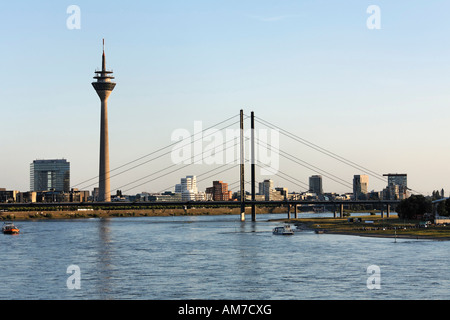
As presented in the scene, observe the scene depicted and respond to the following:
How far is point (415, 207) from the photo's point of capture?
18100cm

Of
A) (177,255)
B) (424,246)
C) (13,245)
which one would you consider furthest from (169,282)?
(13,245)

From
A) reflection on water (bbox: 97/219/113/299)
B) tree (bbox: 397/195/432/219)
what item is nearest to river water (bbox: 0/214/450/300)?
reflection on water (bbox: 97/219/113/299)

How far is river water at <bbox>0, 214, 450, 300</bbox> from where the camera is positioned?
2199 inches

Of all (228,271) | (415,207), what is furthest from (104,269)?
(415,207)

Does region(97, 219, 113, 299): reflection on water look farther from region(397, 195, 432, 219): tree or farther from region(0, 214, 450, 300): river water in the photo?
region(397, 195, 432, 219): tree

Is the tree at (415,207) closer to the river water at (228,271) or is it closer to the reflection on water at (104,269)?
the river water at (228,271)

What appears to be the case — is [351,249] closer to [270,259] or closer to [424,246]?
[424,246]

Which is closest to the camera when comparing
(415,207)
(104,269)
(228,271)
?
(228,271)

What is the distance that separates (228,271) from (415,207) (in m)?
121

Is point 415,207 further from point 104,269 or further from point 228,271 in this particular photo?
point 104,269

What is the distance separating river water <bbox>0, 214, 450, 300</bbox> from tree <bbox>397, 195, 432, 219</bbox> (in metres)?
71.0

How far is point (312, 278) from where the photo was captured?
213 feet

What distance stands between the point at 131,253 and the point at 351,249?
32.9m

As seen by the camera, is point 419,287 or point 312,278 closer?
point 419,287
